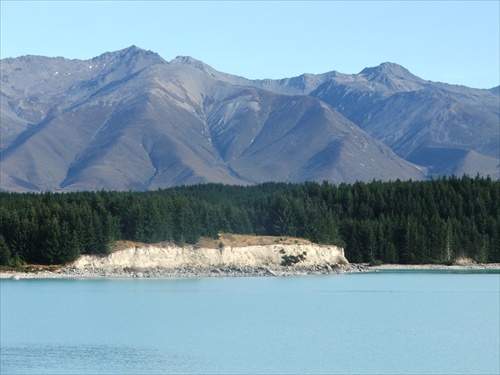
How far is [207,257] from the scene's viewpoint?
4552 inches

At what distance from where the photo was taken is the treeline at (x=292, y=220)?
4097 inches

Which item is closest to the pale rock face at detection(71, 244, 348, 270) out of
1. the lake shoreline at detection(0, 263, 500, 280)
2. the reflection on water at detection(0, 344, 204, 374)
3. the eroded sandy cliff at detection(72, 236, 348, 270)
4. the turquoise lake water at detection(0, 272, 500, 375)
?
the eroded sandy cliff at detection(72, 236, 348, 270)

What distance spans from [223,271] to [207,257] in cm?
311

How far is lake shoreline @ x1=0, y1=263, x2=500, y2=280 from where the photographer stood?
99.9m

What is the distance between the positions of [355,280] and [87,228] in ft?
87.0

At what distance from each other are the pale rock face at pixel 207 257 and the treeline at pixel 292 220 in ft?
4.66

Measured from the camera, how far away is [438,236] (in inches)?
5113

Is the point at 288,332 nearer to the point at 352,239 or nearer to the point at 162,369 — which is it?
the point at 162,369

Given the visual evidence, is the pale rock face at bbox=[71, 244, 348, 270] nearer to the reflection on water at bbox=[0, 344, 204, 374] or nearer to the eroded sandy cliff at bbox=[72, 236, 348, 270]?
the eroded sandy cliff at bbox=[72, 236, 348, 270]

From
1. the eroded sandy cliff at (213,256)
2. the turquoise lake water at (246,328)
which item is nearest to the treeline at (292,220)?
the eroded sandy cliff at (213,256)

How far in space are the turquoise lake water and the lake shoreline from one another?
4.30 m

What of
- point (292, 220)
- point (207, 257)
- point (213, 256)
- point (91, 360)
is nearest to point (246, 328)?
point (91, 360)

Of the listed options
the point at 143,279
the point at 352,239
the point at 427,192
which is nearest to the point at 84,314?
the point at 143,279

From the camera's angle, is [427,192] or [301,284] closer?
[301,284]
